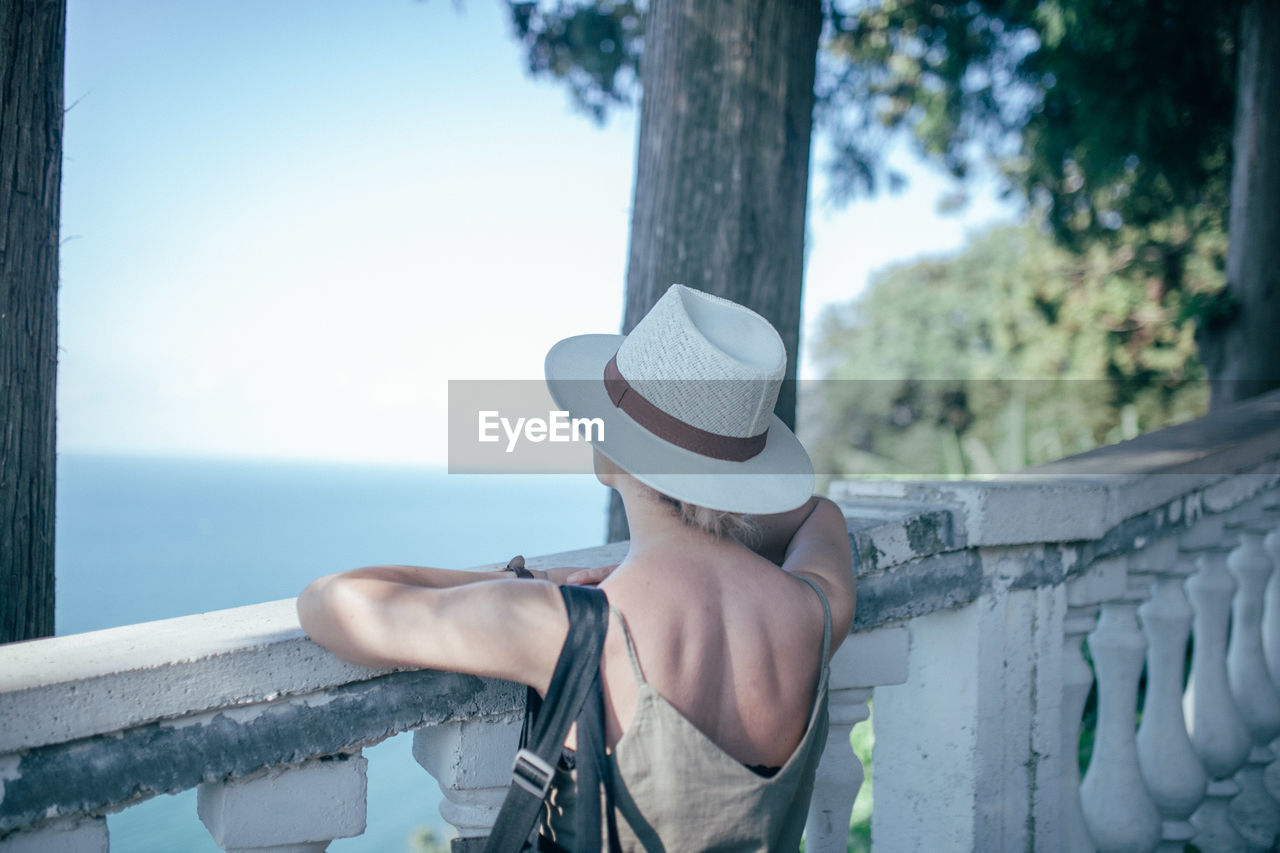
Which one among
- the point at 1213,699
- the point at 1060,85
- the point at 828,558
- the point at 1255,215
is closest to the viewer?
the point at 828,558

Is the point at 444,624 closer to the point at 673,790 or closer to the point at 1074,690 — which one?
the point at 673,790

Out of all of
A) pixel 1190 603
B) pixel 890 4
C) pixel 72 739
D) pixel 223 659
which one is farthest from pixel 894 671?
pixel 890 4

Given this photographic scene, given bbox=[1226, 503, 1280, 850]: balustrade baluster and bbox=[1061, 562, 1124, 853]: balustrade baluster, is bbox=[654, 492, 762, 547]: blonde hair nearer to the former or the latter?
bbox=[1061, 562, 1124, 853]: balustrade baluster

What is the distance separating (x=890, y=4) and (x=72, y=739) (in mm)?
6399

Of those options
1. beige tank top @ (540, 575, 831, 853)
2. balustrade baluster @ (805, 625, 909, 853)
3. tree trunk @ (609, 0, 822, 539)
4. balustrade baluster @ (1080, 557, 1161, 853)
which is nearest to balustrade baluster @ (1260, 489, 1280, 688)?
balustrade baluster @ (1080, 557, 1161, 853)

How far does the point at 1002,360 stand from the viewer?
20766 mm

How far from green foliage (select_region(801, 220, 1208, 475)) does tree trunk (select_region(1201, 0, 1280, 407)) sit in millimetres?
699

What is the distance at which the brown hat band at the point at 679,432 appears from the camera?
1.58 metres

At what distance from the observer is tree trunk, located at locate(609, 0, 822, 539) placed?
3582mm

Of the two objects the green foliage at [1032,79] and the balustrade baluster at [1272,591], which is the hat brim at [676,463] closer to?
the balustrade baluster at [1272,591]

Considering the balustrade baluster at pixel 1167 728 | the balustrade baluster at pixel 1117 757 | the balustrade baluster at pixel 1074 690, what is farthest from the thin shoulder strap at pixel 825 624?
the balustrade baluster at pixel 1167 728

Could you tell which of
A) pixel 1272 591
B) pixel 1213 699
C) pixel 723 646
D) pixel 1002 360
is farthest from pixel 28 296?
pixel 1002 360

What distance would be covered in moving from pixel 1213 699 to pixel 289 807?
2844 millimetres

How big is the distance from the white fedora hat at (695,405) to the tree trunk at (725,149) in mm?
1966
